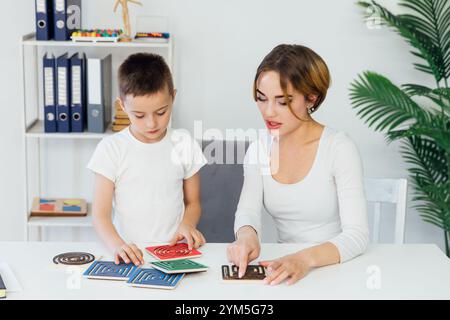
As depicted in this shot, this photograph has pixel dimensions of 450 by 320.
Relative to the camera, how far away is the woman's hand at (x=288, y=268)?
1.73 meters

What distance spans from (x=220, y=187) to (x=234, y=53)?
33.0 inches

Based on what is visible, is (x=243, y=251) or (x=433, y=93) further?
(x=433, y=93)

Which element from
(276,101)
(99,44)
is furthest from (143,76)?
(99,44)

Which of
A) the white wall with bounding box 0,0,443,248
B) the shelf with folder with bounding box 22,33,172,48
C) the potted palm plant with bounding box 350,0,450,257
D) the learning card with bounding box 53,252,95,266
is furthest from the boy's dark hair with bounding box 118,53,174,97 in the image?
the potted palm plant with bounding box 350,0,450,257

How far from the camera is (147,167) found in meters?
2.19

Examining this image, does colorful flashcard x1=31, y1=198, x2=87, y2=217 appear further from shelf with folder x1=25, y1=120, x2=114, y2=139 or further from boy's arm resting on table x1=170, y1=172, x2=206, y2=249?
boy's arm resting on table x1=170, y1=172, x2=206, y2=249

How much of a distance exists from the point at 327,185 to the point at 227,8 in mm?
1393

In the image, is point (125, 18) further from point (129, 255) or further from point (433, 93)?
point (129, 255)

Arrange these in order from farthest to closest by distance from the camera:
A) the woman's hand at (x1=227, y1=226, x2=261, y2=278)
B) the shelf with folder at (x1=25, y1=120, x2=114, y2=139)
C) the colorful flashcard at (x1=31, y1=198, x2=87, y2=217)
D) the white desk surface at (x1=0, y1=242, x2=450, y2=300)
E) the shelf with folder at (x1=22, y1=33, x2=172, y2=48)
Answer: the colorful flashcard at (x1=31, y1=198, x2=87, y2=217), the shelf with folder at (x1=25, y1=120, x2=114, y2=139), the shelf with folder at (x1=22, y1=33, x2=172, y2=48), the woman's hand at (x1=227, y1=226, x2=261, y2=278), the white desk surface at (x1=0, y1=242, x2=450, y2=300)

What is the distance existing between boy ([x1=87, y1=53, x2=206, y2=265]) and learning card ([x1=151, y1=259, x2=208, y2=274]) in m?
0.20

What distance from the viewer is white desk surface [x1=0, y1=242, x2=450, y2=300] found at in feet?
5.45

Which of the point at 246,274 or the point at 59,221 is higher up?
the point at 246,274

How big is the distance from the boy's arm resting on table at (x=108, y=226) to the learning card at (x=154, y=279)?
0.23 ft

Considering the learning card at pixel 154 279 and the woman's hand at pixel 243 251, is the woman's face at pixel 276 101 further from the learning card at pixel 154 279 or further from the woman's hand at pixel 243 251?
the learning card at pixel 154 279
